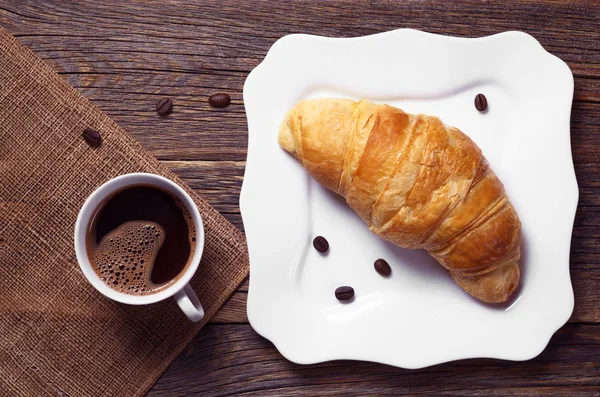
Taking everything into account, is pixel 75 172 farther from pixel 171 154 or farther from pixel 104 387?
pixel 104 387

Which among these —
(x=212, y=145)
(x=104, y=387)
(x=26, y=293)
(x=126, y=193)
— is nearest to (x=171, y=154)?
(x=212, y=145)

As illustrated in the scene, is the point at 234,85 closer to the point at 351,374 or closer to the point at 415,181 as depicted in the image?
the point at 415,181

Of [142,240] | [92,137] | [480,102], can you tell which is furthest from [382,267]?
[92,137]

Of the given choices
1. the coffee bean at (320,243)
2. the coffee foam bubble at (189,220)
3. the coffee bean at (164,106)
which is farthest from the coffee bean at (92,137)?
the coffee bean at (320,243)

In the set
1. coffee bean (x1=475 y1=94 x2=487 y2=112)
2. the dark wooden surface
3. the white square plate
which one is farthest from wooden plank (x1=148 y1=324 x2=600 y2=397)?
coffee bean (x1=475 y1=94 x2=487 y2=112)

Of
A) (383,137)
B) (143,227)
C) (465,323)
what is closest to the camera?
(383,137)

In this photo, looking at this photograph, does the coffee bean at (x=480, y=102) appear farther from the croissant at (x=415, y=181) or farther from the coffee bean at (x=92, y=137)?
the coffee bean at (x=92, y=137)

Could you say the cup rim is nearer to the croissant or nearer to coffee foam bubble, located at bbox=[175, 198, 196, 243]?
coffee foam bubble, located at bbox=[175, 198, 196, 243]
